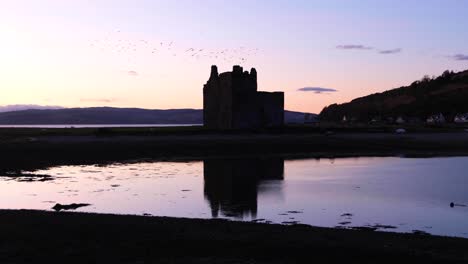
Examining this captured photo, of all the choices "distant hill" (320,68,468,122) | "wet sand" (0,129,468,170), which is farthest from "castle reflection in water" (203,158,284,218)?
"distant hill" (320,68,468,122)

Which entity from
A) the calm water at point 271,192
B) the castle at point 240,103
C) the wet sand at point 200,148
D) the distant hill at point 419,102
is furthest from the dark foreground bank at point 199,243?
the distant hill at point 419,102

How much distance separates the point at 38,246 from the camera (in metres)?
10.1

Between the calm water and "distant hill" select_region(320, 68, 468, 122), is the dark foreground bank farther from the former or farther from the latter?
"distant hill" select_region(320, 68, 468, 122)

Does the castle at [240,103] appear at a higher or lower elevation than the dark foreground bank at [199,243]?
higher

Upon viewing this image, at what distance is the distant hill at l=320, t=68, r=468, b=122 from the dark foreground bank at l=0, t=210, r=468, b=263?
109263 millimetres

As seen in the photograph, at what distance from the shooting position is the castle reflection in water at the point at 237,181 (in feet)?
56.5

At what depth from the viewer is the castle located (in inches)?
2771

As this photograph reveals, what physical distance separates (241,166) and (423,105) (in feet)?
328

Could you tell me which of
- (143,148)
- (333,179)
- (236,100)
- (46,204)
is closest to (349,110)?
(236,100)

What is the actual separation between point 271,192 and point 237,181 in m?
3.95

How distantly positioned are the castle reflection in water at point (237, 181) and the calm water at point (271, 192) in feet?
0.12

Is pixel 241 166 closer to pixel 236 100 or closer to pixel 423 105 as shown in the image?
pixel 236 100

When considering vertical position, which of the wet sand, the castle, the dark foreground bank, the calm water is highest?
the castle

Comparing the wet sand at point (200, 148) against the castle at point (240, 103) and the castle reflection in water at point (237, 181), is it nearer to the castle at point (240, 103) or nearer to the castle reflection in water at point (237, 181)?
the castle reflection in water at point (237, 181)
